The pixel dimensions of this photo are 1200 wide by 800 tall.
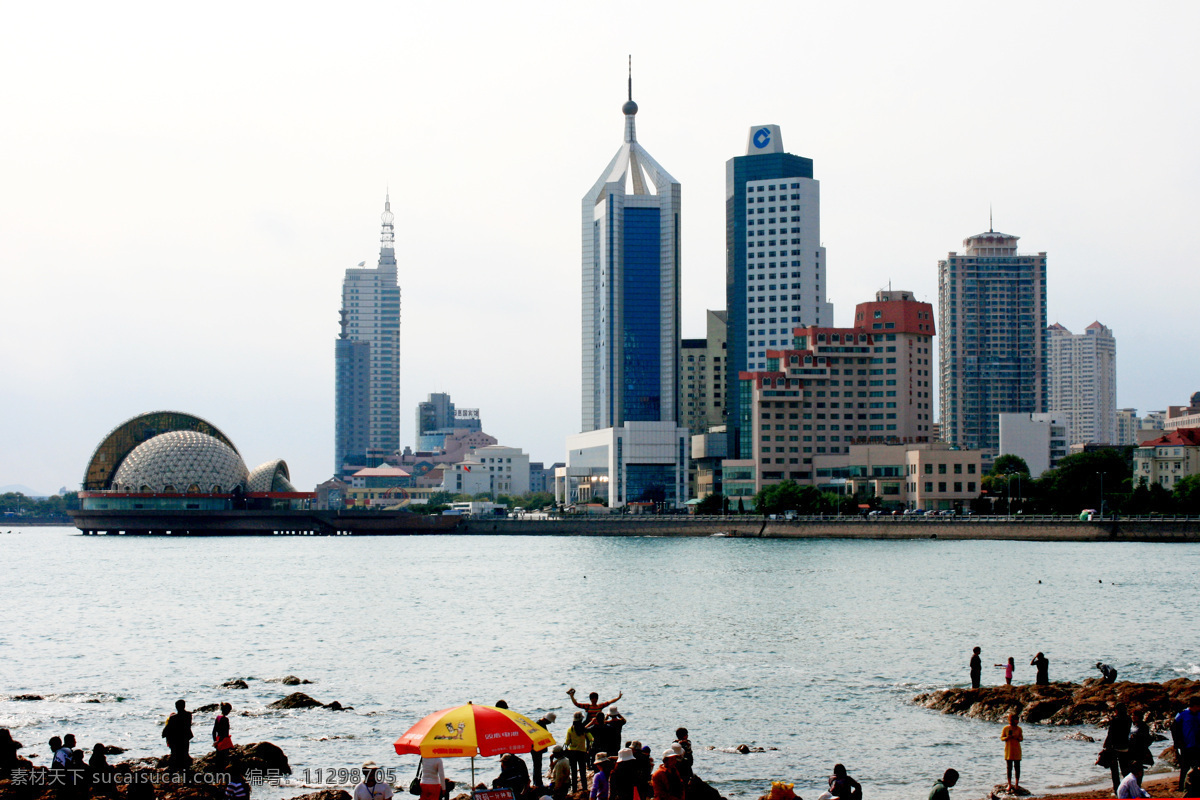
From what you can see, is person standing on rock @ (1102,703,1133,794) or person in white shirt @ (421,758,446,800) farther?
person standing on rock @ (1102,703,1133,794)

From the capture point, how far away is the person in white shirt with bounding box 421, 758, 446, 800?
23.8m

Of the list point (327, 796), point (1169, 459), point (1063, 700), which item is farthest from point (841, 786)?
point (1169, 459)

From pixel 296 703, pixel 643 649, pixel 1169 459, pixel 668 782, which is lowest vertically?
pixel 643 649

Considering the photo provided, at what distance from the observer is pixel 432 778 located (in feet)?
78.7

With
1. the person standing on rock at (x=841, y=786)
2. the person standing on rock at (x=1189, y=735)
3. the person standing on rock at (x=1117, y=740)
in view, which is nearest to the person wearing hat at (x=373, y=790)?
the person standing on rock at (x=841, y=786)

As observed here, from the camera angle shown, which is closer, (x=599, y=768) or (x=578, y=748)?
(x=599, y=768)

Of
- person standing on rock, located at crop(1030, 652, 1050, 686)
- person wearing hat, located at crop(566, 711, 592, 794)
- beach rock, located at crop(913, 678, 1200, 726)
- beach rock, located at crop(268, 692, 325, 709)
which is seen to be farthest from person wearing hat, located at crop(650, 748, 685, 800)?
person standing on rock, located at crop(1030, 652, 1050, 686)

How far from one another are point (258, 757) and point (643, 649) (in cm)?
2542

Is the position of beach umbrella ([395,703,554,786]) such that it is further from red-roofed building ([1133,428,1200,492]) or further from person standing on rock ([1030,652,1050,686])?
red-roofed building ([1133,428,1200,492])

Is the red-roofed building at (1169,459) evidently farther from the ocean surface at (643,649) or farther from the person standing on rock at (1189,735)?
the person standing on rock at (1189,735)

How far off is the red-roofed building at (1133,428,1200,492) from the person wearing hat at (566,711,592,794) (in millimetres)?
161604

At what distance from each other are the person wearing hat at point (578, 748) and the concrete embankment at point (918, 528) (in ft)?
381

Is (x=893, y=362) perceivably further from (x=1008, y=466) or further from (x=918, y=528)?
(x=918, y=528)

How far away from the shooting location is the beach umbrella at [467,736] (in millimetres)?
23953
